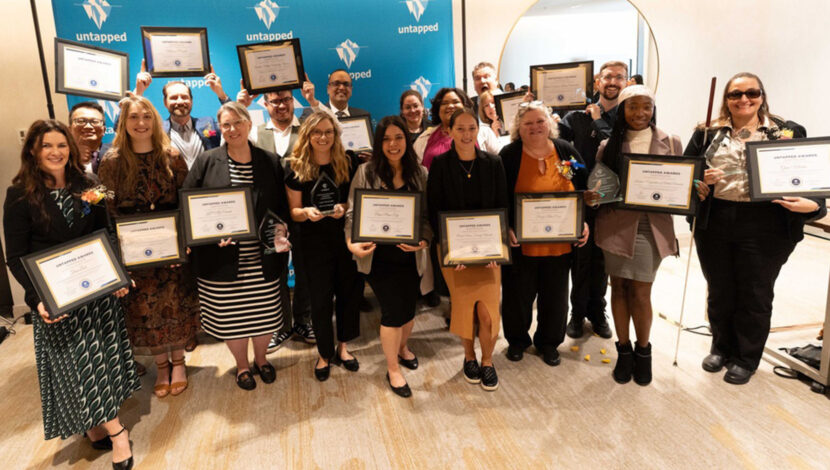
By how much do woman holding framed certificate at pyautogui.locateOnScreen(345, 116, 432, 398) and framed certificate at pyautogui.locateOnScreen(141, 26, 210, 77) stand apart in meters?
1.53

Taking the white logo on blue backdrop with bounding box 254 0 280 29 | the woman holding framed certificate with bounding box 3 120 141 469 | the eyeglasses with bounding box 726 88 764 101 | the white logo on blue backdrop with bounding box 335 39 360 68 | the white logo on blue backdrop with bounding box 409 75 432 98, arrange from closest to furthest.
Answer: the woman holding framed certificate with bounding box 3 120 141 469 < the eyeglasses with bounding box 726 88 764 101 < the white logo on blue backdrop with bounding box 254 0 280 29 < the white logo on blue backdrop with bounding box 335 39 360 68 < the white logo on blue backdrop with bounding box 409 75 432 98

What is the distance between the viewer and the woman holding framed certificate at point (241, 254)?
273cm

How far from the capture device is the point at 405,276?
2.88m

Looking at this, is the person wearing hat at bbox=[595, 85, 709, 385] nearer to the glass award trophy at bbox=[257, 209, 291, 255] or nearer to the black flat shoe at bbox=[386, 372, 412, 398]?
the black flat shoe at bbox=[386, 372, 412, 398]

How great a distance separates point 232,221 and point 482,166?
53.5 inches

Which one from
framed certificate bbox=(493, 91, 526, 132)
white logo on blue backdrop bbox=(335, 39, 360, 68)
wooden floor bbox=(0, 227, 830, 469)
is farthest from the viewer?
white logo on blue backdrop bbox=(335, 39, 360, 68)

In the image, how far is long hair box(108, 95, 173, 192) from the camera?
259 cm

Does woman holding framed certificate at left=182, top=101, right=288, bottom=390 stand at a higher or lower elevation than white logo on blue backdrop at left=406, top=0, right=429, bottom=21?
lower

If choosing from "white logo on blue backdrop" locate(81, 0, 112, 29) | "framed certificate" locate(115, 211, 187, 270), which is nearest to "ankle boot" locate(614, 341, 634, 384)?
"framed certificate" locate(115, 211, 187, 270)

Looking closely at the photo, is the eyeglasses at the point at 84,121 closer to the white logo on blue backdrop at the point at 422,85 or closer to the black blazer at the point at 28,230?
the black blazer at the point at 28,230

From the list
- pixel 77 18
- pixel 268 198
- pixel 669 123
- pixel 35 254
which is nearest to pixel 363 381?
pixel 268 198

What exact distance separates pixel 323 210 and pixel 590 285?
6.48 ft

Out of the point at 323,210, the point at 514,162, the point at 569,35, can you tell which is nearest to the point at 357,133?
the point at 323,210

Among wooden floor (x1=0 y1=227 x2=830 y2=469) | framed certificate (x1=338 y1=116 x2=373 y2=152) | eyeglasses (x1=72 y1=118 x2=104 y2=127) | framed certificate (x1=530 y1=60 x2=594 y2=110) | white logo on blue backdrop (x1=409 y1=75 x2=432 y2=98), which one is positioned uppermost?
white logo on blue backdrop (x1=409 y1=75 x2=432 y2=98)
